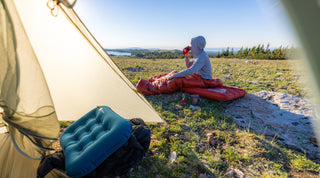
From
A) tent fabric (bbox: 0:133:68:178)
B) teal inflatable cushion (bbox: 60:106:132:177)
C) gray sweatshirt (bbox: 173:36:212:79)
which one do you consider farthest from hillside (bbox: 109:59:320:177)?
gray sweatshirt (bbox: 173:36:212:79)

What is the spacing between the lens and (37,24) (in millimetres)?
2258

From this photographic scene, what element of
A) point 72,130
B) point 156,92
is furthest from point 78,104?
point 156,92

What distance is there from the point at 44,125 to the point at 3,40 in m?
0.89

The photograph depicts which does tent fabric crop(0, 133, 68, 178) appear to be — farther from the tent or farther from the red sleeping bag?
the red sleeping bag

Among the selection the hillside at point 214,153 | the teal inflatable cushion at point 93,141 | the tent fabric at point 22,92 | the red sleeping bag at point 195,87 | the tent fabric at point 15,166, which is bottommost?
the hillside at point 214,153

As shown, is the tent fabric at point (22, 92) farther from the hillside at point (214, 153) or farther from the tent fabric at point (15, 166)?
the hillside at point (214, 153)

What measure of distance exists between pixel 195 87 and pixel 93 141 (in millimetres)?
3295

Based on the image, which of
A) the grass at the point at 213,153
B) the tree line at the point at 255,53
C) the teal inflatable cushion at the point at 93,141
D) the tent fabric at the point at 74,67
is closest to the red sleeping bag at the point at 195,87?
the grass at the point at 213,153

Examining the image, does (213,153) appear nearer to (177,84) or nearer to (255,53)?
(177,84)

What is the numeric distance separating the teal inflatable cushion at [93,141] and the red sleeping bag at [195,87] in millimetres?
2545

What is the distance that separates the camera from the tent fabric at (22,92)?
1.37 meters

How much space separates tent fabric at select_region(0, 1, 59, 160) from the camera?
1.37 meters

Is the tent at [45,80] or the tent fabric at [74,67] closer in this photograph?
the tent at [45,80]

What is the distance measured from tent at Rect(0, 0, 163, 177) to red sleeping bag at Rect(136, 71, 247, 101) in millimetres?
1729
